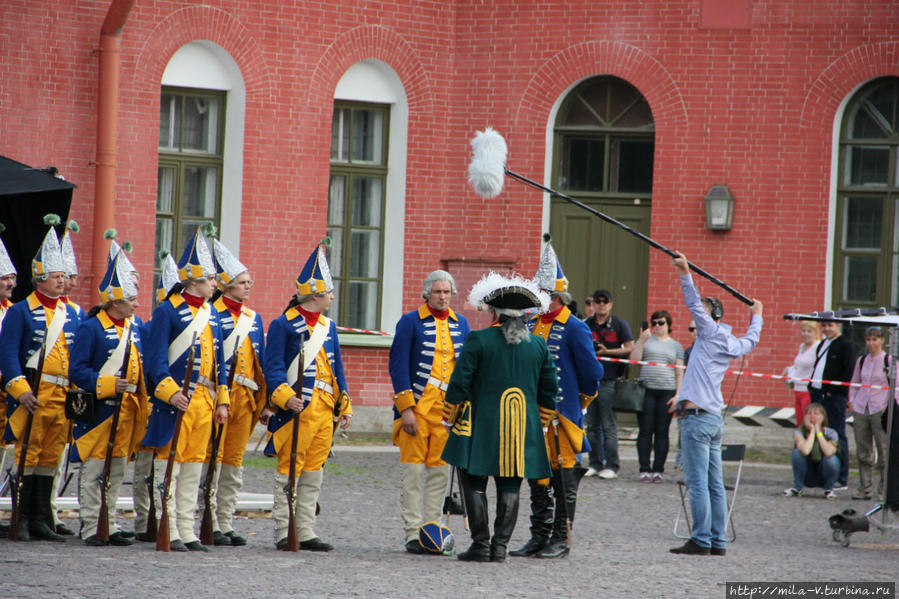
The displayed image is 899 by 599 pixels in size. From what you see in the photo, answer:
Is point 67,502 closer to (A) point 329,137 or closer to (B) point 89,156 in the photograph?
(B) point 89,156

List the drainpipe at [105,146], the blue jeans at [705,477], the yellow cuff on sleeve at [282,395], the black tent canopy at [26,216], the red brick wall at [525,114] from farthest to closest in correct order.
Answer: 1. the red brick wall at [525,114]
2. the drainpipe at [105,146]
3. the black tent canopy at [26,216]
4. the blue jeans at [705,477]
5. the yellow cuff on sleeve at [282,395]

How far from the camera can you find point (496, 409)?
356 inches

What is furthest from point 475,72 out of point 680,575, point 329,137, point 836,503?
point 680,575

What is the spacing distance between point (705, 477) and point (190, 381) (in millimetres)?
3685

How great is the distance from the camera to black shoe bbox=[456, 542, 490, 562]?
9102 millimetres

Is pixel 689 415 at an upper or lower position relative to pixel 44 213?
lower

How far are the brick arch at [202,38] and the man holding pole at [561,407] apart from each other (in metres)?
7.47

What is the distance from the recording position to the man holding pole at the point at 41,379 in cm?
950

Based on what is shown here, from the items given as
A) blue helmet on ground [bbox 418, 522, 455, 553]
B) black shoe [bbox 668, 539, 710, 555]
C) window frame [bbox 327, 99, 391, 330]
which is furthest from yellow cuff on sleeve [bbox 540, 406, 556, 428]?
window frame [bbox 327, 99, 391, 330]

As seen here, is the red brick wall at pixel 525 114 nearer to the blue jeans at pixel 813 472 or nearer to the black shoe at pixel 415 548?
the blue jeans at pixel 813 472

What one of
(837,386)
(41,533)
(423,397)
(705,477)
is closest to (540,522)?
(423,397)

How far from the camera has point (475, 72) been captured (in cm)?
1728

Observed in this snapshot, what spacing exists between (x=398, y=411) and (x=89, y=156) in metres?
7.37

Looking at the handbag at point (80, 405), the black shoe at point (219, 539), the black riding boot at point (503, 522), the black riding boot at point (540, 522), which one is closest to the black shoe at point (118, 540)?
the black shoe at point (219, 539)
